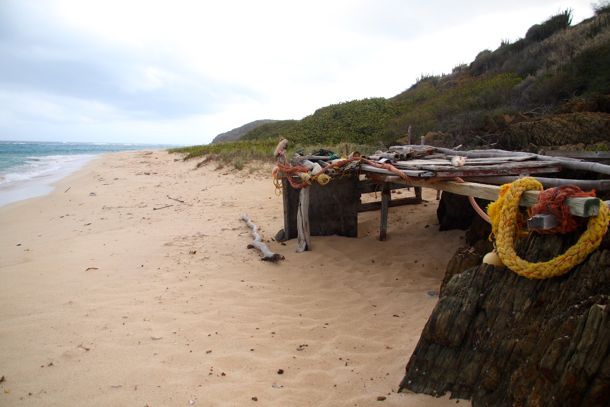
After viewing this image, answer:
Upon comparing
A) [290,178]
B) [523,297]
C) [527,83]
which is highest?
[527,83]

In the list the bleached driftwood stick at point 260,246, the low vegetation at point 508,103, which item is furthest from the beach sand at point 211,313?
the low vegetation at point 508,103

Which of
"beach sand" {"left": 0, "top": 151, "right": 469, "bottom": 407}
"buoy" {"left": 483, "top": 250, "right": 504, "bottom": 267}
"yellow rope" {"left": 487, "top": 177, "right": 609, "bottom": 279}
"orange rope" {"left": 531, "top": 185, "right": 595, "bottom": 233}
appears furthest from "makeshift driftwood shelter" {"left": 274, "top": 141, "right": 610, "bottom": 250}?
"orange rope" {"left": 531, "top": 185, "right": 595, "bottom": 233}

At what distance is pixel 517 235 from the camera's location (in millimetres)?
2381

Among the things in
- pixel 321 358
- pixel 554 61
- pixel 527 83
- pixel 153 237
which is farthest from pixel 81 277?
pixel 554 61

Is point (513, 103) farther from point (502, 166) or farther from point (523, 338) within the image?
point (523, 338)

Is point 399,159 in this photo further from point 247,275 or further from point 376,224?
point 247,275

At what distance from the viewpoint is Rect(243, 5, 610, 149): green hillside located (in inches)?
346

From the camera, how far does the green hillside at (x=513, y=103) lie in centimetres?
880

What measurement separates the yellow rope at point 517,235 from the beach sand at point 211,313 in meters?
0.96

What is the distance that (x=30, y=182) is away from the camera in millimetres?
16141

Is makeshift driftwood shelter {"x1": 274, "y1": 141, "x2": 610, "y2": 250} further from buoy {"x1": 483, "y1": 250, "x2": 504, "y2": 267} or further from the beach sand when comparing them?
buoy {"x1": 483, "y1": 250, "x2": 504, "y2": 267}

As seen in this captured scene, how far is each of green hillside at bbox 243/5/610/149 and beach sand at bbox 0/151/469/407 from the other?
3.29m

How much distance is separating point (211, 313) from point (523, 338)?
2.85 metres

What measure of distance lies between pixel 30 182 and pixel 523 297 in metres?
18.1
